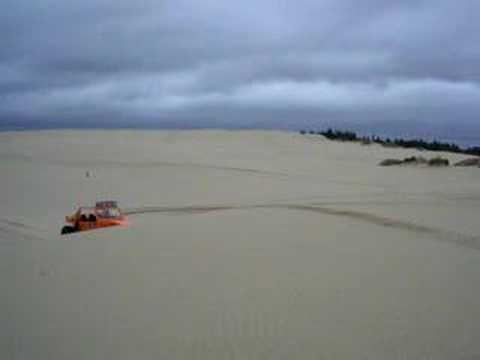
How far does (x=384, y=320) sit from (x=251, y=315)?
115 cm

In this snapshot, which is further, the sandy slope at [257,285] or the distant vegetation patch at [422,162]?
the distant vegetation patch at [422,162]

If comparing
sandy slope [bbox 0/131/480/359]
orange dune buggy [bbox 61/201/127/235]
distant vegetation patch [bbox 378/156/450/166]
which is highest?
distant vegetation patch [bbox 378/156/450/166]

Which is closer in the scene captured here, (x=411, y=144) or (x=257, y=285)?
(x=257, y=285)

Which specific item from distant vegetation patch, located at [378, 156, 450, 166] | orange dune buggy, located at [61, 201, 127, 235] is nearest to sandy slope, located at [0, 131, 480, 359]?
orange dune buggy, located at [61, 201, 127, 235]

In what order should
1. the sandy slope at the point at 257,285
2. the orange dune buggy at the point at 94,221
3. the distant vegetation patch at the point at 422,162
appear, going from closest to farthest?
the sandy slope at the point at 257,285 < the orange dune buggy at the point at 94,221 < the distant vegetation patch at the point at 422,162

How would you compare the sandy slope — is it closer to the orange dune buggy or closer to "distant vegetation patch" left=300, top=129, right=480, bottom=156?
the orange dune buggy

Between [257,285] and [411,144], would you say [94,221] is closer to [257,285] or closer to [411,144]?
[257,285]

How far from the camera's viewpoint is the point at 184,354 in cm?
364

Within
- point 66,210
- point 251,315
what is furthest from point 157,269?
point 66,210

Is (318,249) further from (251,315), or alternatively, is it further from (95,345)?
(95,345)

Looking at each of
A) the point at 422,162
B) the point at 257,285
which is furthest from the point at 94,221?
the point at 422,162

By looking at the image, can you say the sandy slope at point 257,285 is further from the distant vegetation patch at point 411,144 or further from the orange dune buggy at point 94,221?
the distant vegetation patch at point 411,144

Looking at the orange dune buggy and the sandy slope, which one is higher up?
the sandy slope

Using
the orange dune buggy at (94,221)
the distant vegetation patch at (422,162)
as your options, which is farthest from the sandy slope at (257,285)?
the distant vegetation patch at (422,162)
